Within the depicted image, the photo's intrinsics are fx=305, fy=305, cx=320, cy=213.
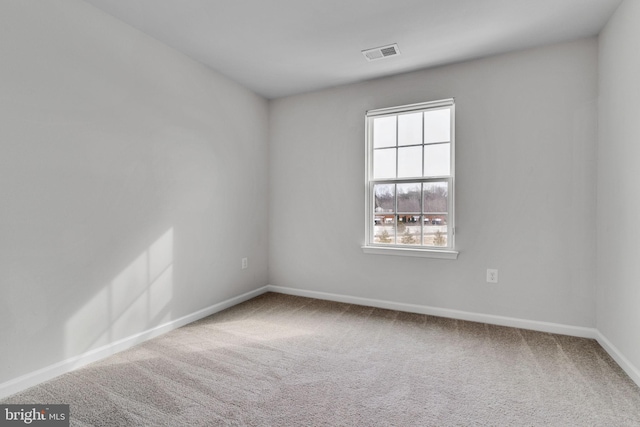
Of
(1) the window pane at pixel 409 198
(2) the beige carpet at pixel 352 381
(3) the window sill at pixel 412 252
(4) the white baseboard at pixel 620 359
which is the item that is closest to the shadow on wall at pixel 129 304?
(2) the beige carpet at pixel 352 381

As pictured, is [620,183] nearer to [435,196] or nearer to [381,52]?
[435,196]

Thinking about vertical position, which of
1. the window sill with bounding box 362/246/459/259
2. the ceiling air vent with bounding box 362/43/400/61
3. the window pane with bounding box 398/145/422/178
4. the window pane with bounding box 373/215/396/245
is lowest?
the window sill with bounding box 362/246/459/259

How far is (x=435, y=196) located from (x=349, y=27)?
5.77 ft

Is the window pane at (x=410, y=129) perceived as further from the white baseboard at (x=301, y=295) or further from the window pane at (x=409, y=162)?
the white baseboard at (x=301, y=295)

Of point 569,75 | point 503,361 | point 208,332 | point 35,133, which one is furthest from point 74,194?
point 569,75

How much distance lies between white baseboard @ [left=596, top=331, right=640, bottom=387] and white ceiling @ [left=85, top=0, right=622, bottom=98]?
95.9 inches

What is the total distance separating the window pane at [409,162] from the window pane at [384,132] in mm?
157

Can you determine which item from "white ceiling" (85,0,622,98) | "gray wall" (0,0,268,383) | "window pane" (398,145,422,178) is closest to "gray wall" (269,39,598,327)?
"white ceiling" (85,0,622,98)

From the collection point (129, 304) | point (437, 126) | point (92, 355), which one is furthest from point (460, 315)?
point (92, 355)

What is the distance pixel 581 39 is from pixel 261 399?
367 cm

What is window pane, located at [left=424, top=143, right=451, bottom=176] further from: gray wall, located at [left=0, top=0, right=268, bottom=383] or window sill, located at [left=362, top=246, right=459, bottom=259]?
gray wall, located at [left=0, top=0, right=268, bottom=383]

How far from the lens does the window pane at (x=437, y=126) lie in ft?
10.1

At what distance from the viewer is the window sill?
3.01m

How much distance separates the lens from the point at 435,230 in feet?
10.3
